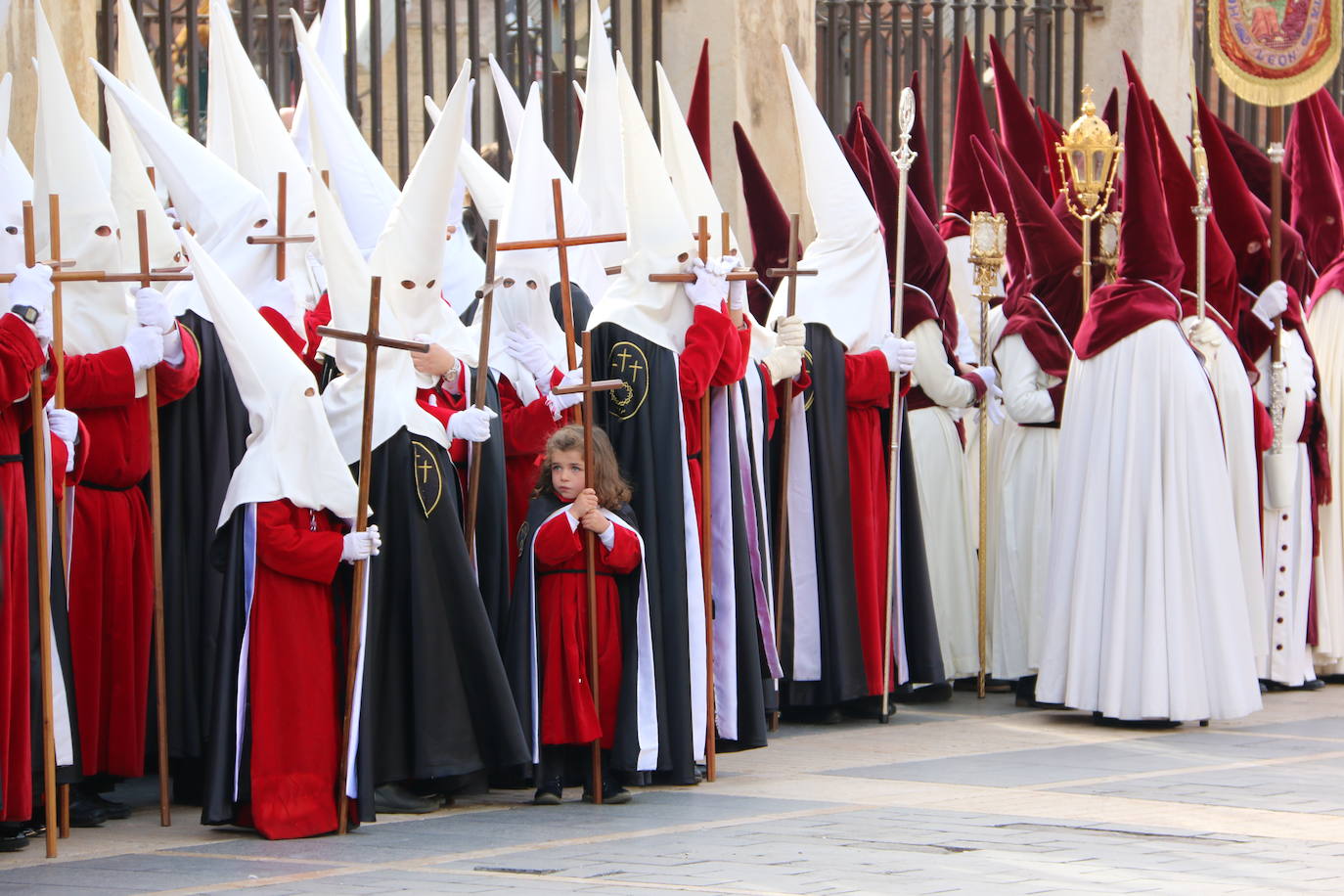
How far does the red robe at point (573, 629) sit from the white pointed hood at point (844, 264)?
2716 mm

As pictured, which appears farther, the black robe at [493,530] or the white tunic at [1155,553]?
the white tunic at [1155,553]

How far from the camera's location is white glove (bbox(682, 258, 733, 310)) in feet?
27.4

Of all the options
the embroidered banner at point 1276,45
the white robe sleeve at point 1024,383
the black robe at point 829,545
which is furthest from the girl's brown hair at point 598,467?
the embroidered banner at point 1276,45

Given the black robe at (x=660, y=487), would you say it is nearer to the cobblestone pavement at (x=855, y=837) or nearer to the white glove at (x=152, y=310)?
the cobblestone pavement at (x=855, y=837)

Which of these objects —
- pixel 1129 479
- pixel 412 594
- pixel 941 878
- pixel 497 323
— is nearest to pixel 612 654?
pixel 412 594

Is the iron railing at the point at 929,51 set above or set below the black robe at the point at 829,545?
above

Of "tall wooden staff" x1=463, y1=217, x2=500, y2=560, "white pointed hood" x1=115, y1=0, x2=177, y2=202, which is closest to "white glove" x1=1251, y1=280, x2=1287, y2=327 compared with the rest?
"tall wooden staff" x1=463, y1=217, x2=500, y2=560

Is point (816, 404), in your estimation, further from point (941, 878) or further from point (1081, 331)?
point (941, 878)

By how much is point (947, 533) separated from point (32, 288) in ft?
18.5

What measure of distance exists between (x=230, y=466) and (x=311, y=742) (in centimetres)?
144

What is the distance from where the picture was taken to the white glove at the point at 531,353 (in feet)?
27.8

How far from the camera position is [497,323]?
8.70 m

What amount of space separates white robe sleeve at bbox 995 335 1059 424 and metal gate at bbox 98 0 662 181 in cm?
284

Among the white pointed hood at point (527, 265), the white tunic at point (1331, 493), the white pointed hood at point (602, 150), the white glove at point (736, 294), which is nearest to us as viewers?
the white pointed hood at point (527, 265)
